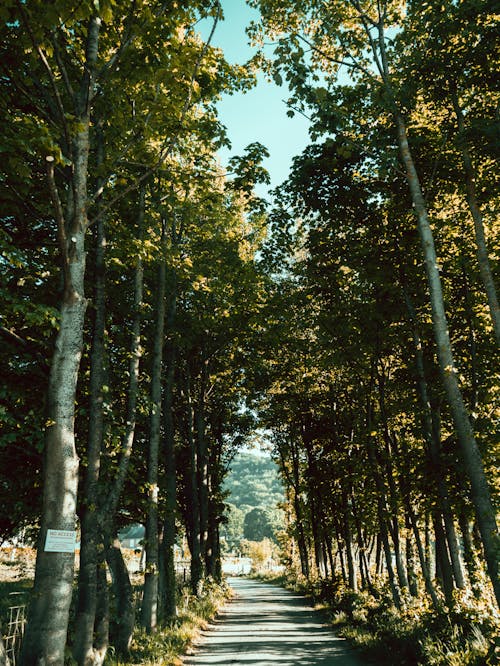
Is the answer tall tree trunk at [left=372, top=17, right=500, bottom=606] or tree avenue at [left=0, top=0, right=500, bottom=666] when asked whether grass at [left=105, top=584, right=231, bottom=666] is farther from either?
tall tree trunk at [left=372, top=17, right=500, bottom=606]

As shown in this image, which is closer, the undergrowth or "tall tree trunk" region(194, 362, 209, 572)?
the undergrowth

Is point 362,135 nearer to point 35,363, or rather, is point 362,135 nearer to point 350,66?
point 350,66

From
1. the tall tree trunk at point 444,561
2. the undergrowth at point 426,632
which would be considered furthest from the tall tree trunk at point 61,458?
the tall tree trunk at point 444,561

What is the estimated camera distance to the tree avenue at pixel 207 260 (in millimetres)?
6668

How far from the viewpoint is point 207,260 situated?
52.9ft

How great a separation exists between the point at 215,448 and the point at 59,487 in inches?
938

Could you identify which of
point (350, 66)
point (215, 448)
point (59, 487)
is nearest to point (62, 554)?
point (59, 487)

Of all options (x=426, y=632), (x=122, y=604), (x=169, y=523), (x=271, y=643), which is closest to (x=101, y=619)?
(x=122, y=604)

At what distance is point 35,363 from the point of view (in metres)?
9.83

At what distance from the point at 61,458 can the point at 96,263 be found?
205 inches

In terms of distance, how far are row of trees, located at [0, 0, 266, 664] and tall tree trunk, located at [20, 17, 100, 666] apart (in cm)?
2

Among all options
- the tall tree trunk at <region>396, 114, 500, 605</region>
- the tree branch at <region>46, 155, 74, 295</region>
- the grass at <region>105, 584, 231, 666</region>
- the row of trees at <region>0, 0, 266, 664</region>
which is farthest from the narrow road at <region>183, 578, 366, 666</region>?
the tree branch at <region>46, 155, 74, 295</region>

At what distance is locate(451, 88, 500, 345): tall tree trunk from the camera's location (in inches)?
385

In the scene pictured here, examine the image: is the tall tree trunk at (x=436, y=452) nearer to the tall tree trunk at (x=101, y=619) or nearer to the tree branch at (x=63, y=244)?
the tall tree trunk at (x=101, y=619)
